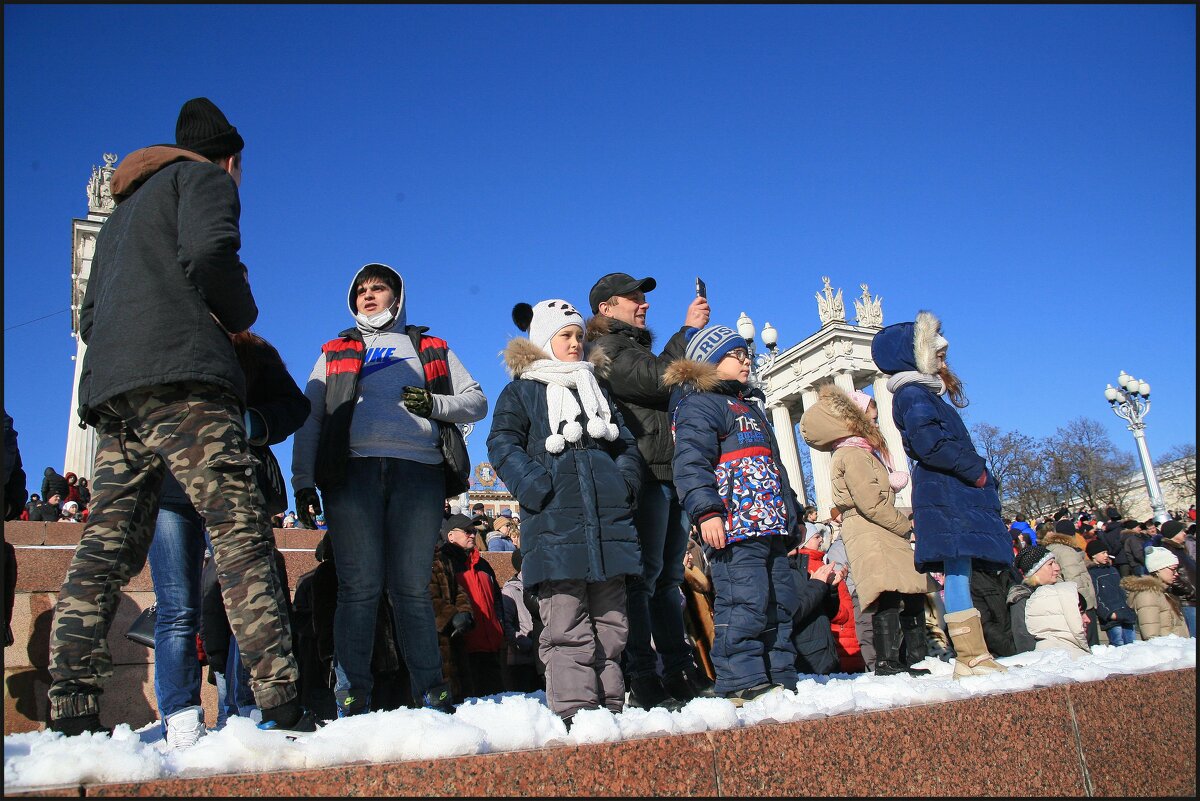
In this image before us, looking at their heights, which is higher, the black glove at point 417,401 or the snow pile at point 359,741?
the black glove at point 417,401

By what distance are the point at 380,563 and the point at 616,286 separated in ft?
7.62

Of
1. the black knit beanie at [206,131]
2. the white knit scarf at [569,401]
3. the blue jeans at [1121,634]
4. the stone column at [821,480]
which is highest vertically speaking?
the stone column at [821,480]

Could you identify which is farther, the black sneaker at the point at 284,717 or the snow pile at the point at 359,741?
the black sneaker at the point at 284,717

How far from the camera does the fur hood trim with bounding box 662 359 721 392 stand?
4641 mm

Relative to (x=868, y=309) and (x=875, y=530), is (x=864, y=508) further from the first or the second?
(x=868, y=309)

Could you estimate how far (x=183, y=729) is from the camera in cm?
291

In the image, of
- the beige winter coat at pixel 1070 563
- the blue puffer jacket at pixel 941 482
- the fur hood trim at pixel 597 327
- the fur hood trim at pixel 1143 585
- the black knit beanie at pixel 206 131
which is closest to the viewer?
the black knit beanie at pixel 206 131

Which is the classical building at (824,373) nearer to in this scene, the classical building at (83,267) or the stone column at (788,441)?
the stone column at (788,441)

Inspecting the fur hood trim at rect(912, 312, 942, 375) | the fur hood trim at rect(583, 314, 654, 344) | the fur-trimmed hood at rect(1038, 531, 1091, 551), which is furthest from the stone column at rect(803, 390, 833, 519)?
the fur hood trim at rect(583, 314, 654, 344)

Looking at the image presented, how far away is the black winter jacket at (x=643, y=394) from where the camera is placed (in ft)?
15.6

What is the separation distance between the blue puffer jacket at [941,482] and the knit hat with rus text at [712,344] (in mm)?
1176

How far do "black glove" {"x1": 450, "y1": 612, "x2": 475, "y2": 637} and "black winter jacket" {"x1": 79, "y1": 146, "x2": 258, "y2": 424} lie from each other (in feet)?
10.4

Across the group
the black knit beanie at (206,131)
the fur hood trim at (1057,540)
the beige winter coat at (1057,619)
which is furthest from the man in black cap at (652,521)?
the fur hood trim at (1057,540)

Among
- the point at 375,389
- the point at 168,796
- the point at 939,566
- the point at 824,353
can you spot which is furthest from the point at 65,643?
the point at 824,353
